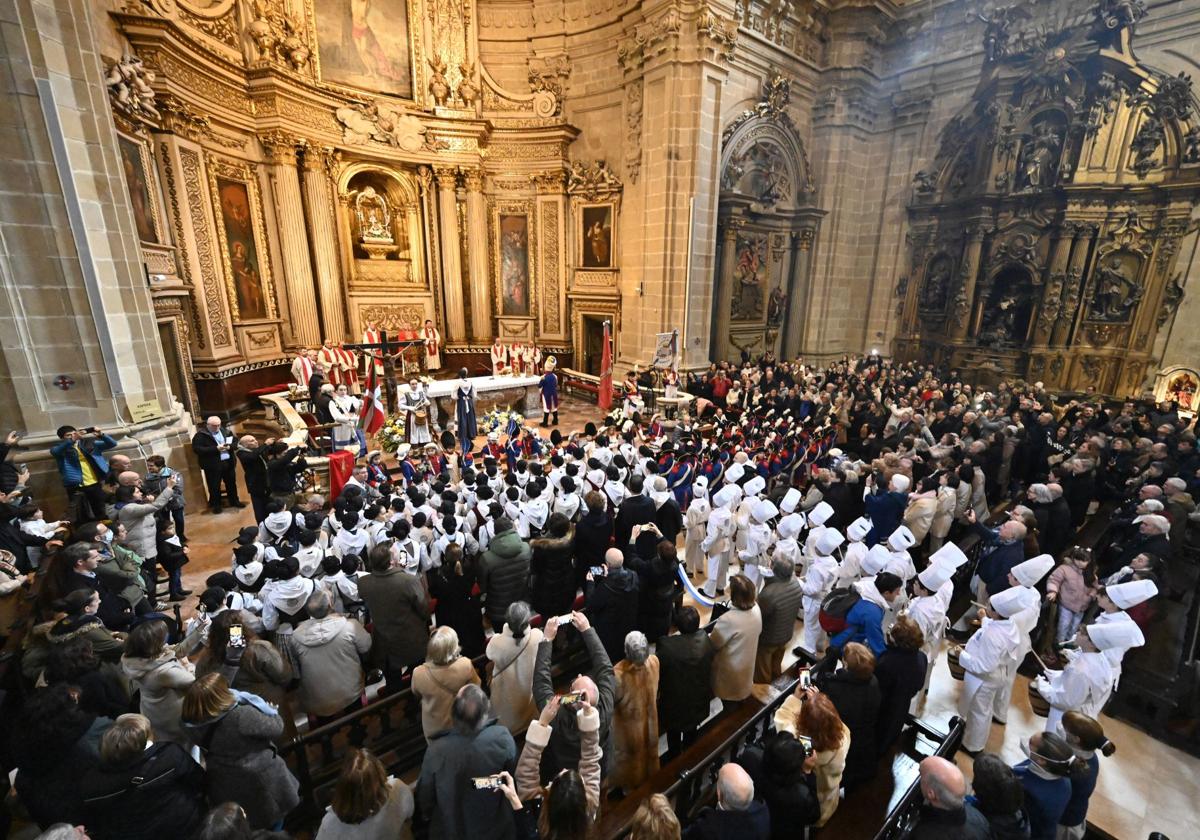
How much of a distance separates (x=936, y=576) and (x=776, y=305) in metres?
15.2

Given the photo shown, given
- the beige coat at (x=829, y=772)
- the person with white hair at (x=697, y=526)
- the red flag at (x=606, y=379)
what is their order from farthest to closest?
the red flag at (x=606, y=379), the person with white hair at (x=697, y=526), the beige coat at (x=829, y=772)

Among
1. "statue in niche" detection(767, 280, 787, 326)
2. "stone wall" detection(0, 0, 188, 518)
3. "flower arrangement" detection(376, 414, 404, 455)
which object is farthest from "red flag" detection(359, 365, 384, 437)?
"statue in niche" detection(767, 280, 787, 326)

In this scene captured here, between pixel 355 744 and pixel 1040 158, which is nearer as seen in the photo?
pixel 355 744

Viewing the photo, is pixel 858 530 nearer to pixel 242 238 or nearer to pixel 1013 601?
pixel 1013 601

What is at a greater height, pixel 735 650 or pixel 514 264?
pixel 514 264

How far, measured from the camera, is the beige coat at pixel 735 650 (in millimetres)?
3791

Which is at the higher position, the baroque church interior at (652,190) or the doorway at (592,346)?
the baroque church interior at (652,190)

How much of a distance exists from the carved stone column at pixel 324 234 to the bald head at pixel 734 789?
15.3 metres

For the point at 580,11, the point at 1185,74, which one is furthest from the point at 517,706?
the point at 1185,74

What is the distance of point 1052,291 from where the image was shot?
1476 centimetres

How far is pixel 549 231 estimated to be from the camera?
1695cm

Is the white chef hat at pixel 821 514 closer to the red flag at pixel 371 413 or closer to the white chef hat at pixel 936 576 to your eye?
the white chef hat at pixel 936 576

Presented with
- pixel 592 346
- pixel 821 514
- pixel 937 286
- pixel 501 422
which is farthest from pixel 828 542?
pixel 937 286

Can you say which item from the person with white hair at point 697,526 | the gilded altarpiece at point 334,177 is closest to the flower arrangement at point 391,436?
the gilded altarpiece at point 334,177
